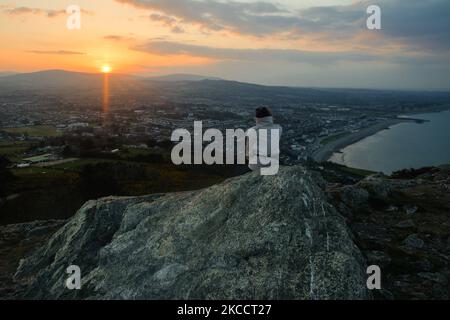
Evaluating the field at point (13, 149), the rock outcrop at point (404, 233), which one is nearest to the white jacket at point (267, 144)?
the rock outcrop at point (404, 233)

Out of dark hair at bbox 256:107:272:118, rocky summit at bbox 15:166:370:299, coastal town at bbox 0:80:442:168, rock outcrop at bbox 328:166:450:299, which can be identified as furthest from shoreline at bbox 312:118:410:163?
rocky summit at bbox 15:166:370:299

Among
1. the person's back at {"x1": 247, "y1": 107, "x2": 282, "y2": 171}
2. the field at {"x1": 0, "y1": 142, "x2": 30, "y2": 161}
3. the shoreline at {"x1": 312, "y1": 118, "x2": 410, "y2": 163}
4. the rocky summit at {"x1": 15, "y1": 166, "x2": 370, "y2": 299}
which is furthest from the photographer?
the shoreline at {"x1": 312, "y1": 118, "x2": 410, "y2": 163}

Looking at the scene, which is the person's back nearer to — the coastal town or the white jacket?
the white jacket

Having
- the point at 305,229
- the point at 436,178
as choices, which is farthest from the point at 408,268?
the point at 436,178

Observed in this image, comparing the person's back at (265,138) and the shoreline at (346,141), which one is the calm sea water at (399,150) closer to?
the shoreline at (346,141)

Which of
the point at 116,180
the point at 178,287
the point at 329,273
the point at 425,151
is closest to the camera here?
the point at 329,273

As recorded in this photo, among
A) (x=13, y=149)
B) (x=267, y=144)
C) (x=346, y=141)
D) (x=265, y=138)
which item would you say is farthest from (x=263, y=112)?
(x=346, y=141)
